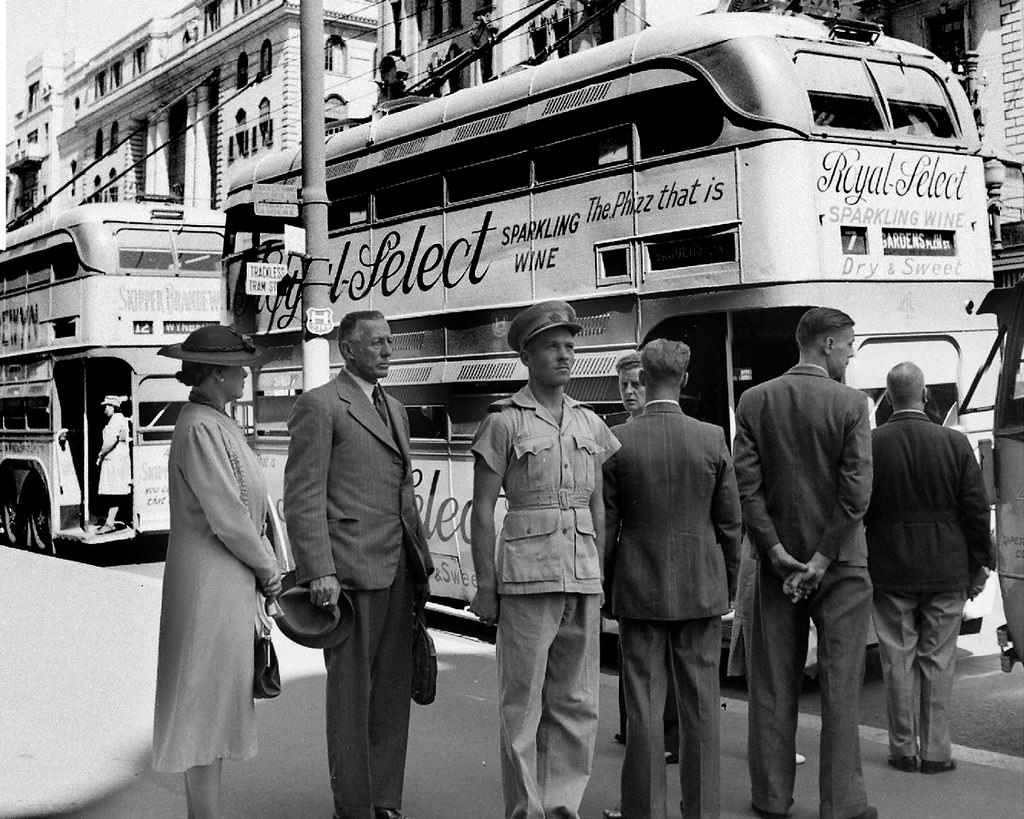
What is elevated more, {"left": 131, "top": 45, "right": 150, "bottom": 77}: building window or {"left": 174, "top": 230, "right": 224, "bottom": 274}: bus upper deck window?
{"left": 131, "top": 45, "right": 150, "bottom": 77}: building window

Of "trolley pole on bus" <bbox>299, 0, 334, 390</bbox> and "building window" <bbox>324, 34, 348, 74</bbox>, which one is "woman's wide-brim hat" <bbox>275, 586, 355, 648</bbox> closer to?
"trolley pole on bus" <bbox>299, 0, 334, 390</bbox>

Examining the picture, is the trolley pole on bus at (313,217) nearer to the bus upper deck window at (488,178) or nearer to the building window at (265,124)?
the bus upper deck window at (488,178)

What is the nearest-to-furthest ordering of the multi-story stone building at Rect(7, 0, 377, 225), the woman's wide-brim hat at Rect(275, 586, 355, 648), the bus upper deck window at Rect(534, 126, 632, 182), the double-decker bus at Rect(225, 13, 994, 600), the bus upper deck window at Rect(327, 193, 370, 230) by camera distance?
the woman's wide-brim hat at Rect(275, 586, 355, 648) → the double-decker bus at Rect(225, 13, 994, 600) → the bus upper deck window at Rect(534, 126, 632, 182) → the bus upper deck window at Rect(327, 193, 370, 230) → the multi-story stone building at Rect(7, 0, 377, 225)

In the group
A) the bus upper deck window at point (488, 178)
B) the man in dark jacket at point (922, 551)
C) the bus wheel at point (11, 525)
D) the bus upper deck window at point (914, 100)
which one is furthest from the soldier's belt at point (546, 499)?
the bus wheel at point (11, 525)

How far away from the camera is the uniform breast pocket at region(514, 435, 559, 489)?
4.74 metres

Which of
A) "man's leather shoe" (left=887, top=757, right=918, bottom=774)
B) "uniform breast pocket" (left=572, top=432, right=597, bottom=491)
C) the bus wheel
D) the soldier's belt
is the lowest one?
"man's leather shoe" (left=887, top=757, right=918, bottom=774)

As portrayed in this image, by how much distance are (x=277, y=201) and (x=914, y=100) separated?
533 cm

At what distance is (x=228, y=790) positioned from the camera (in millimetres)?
5629

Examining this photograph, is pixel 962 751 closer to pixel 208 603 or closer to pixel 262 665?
pixel 262 665

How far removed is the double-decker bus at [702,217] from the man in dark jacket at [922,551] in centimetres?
147

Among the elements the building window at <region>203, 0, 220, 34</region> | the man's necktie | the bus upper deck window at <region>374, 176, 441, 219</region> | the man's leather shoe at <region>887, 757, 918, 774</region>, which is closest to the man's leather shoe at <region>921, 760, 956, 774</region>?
the man's leather shoe at <region>887, 757, 918, 774</region>

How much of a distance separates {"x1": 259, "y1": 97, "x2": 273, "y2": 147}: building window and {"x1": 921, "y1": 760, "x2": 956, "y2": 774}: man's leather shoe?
4297 cm

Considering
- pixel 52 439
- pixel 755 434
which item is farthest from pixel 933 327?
pixel 52 439

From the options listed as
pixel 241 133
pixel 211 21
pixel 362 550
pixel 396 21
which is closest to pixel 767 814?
pixel 362 550
